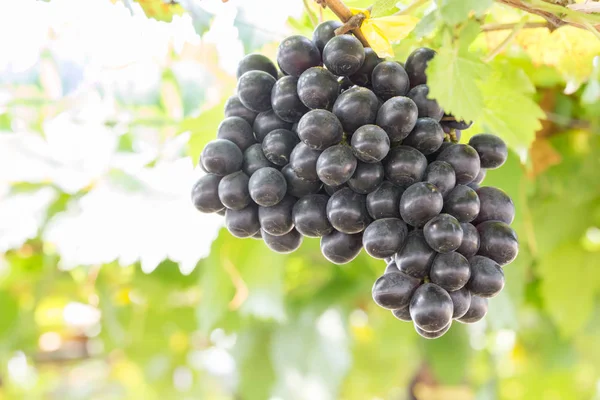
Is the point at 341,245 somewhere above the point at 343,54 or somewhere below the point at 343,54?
below

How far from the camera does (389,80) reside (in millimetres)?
591

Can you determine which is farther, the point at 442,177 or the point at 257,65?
the point at 257,65

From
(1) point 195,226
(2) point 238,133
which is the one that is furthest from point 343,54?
(1) point 195,226

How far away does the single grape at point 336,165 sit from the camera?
56cm

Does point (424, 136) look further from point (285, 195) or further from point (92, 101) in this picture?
point (92, 101)

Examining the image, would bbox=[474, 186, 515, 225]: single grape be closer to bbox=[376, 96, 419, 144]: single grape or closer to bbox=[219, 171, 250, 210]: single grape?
bbox=[376, 96, 419, 144]: single grape

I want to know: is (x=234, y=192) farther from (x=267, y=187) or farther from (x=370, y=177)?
(x=370, y=177)

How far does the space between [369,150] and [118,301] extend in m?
1.58

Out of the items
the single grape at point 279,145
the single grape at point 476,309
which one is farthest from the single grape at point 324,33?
the single grape at point 476,309

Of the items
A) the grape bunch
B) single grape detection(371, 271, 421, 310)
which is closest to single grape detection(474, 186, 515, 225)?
the grape bunch

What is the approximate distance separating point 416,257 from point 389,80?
0.18 m

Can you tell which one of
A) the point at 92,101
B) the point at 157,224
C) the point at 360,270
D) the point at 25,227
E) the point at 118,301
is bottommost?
the point at 118,301

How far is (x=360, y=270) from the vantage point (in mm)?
1626

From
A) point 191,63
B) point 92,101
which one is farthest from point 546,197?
point 92,101
